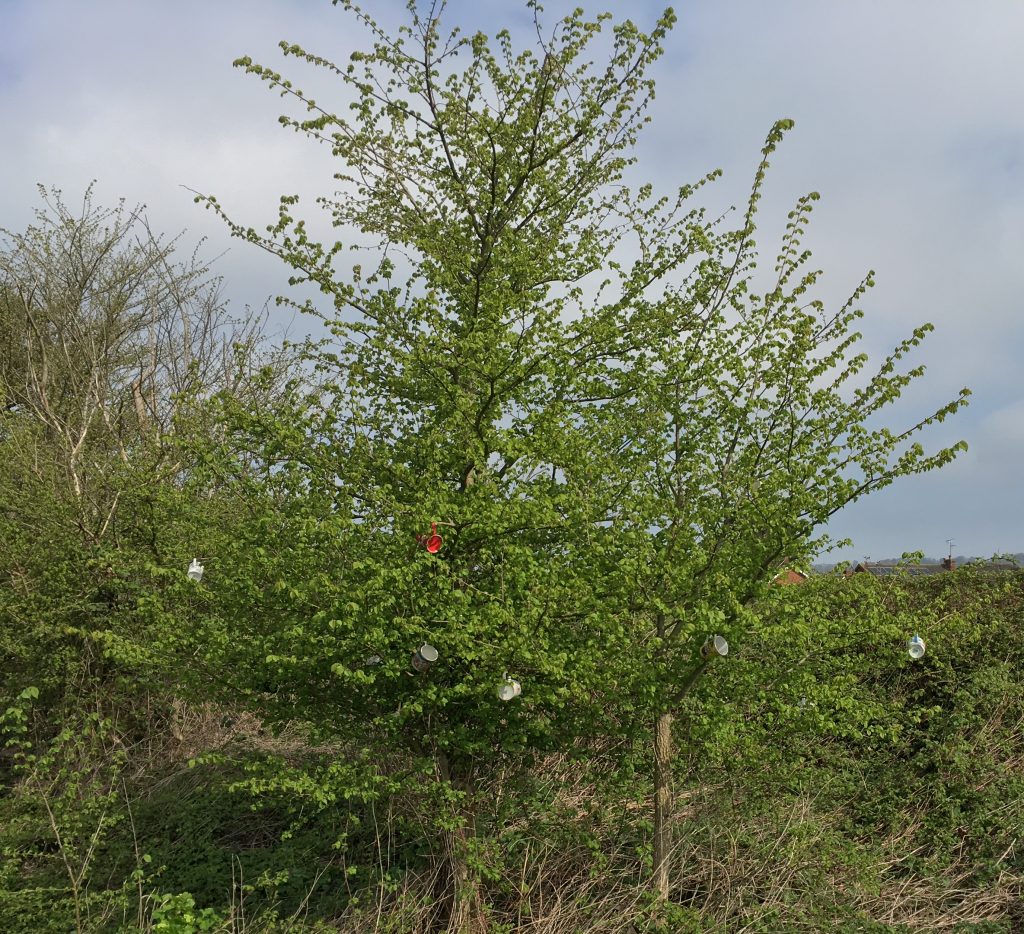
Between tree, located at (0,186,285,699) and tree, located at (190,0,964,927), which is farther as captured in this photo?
tree, located at (0,186,285,699)

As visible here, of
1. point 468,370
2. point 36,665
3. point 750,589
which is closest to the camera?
point 750,589

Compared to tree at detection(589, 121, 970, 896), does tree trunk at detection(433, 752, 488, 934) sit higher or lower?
lower

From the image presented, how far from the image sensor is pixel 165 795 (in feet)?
26.1

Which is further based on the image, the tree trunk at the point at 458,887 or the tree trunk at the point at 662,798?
the tree trunk at the point at 662,798

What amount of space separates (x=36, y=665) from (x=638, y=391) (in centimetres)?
692

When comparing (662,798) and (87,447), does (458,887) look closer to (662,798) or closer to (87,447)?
(662,798)

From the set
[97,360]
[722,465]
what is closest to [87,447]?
[97,360]

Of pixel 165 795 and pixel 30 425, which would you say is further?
pixel 30 425

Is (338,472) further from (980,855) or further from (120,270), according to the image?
(120,270)

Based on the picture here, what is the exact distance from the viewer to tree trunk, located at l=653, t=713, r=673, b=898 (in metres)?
5.73

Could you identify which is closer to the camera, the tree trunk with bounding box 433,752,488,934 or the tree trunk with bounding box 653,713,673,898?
the tree trunk with bounding box 433,752,488,934

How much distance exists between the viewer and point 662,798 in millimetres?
5781

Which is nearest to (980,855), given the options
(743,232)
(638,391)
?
(638,391)

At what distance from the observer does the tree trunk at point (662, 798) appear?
5.73 meters
